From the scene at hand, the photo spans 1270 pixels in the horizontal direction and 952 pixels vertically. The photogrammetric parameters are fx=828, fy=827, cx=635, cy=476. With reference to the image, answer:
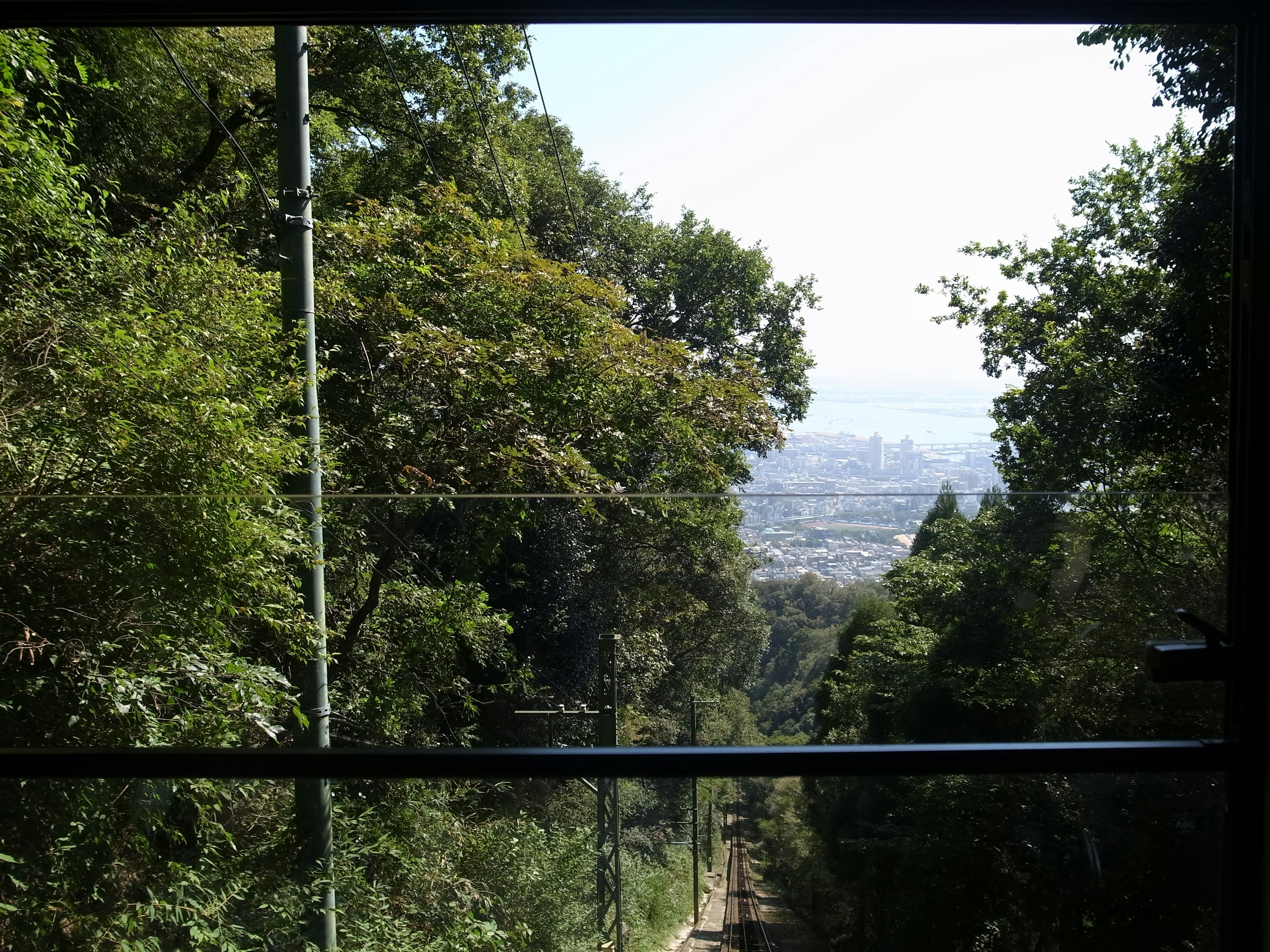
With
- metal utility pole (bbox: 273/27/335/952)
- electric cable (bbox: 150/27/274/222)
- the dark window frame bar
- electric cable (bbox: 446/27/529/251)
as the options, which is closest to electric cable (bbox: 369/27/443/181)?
electric cable (bbox: 446/27/529/251)

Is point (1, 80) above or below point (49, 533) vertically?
above

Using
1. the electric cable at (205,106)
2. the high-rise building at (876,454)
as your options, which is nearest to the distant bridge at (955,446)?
the high-rise building at (876,454)

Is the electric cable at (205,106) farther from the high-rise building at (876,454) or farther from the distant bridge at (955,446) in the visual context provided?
the distant bridge at (955,446)

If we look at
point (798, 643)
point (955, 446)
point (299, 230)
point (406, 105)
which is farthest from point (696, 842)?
point (406, 105)

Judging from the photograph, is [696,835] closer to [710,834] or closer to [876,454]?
[710,834]

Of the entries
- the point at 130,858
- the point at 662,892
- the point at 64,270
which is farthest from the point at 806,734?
the point at 64,270

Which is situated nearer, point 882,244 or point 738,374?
point 882,244

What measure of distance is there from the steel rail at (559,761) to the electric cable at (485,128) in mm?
6353

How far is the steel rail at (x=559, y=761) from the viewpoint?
3.04ft

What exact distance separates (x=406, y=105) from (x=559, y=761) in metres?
7.58

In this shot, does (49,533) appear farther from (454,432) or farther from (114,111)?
(114,111)

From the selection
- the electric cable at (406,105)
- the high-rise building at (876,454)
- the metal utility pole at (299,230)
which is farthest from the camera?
the electric cable at (406,105)

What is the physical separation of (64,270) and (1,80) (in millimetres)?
712

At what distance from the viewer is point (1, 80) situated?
3.15 metres
